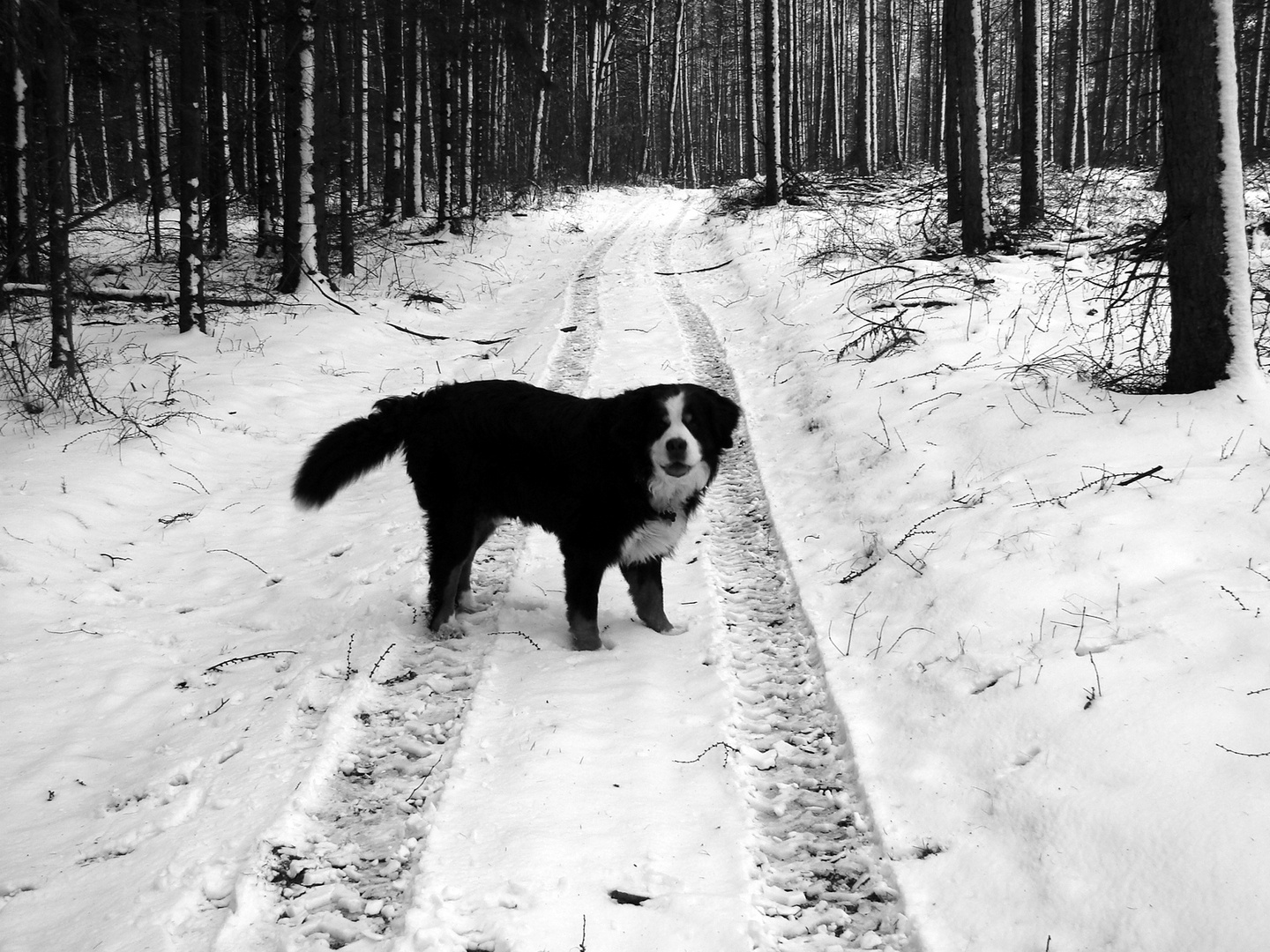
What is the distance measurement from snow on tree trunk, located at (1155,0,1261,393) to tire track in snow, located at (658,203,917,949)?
10.7 ft

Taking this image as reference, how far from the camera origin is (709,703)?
3898 millimetres

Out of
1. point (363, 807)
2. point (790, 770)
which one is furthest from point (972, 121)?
point (363, 807)

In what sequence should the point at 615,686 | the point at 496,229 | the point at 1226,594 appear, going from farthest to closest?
1. the point at 496,229
2. the point at 615,686
3. the point at 1226,594

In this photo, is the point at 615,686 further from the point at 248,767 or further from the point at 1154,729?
the point at 1154,729

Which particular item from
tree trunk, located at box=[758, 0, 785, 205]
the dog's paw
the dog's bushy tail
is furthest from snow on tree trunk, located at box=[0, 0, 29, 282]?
tree trunk, located at box=[758, 0, 785, 205]

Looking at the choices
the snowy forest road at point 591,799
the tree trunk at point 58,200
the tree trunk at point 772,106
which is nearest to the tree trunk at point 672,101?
the tree trunk at point 772,106

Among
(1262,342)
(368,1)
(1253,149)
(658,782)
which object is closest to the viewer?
(658,782)

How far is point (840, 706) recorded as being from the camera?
12.4 ft

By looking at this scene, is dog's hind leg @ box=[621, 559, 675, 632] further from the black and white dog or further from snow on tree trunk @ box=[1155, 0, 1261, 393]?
snow on tree trunk @ box=[1155, 0, 1261, 393]

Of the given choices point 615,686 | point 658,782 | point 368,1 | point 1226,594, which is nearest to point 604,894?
point 658,782

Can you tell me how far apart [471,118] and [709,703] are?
21971 millimetres

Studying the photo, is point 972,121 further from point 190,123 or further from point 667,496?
point 190,123

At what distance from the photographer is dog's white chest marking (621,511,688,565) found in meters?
4.41

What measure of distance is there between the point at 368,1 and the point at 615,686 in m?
17.3
